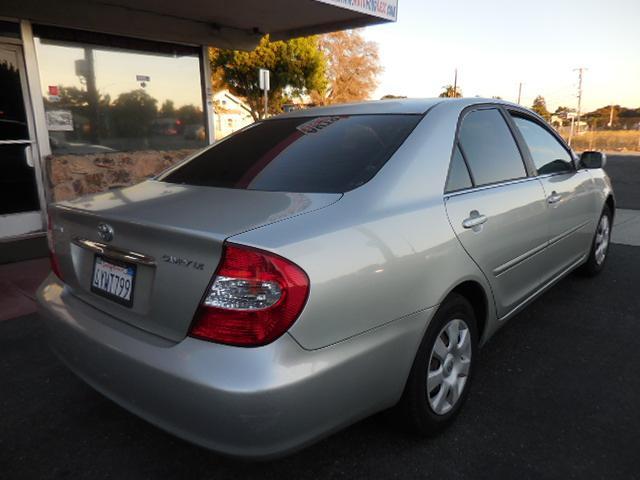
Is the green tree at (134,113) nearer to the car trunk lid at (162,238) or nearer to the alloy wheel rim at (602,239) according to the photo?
the car trunk lid at (162,238)

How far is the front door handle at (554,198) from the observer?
3.27m

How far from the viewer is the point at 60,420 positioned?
2588 mm

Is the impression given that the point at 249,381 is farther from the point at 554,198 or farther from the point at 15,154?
the point at 15,154

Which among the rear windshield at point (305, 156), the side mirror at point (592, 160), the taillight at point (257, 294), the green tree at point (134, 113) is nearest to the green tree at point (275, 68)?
the green tree at point (134, 113)

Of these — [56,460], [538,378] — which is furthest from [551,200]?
[56,460]

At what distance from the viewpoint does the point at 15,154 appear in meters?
6.11

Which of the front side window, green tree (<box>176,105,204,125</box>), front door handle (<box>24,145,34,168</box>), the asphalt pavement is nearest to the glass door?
front door handle (<box>24,145,34,168</box>)

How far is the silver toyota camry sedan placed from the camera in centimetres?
165

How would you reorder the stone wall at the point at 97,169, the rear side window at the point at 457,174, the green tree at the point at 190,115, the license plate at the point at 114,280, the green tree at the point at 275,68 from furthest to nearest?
1. the green tree at the point at 275,68
2. the green tree at the point at 190,115
3. the stone wall at the point at 97,169
4. the rear side window at the point at 457,174
5. the license plate at the point at 114,280

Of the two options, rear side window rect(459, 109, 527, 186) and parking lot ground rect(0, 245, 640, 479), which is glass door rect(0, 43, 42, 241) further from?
rear side window rect(459, 109, 527, 186)

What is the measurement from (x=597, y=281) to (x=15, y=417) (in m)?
4.76

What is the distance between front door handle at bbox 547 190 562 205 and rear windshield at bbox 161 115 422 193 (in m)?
1.29

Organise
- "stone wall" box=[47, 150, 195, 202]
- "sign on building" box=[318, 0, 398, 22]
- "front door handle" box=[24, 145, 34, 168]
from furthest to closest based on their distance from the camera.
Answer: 1. "stone wall" box=[47, 150, 195, 202]
2. "front door handle" box=[24, 145, 34, 168]
3. "sign on building" box=[318, 0, 398, 22]

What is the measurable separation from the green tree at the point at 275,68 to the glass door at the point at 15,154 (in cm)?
1846
